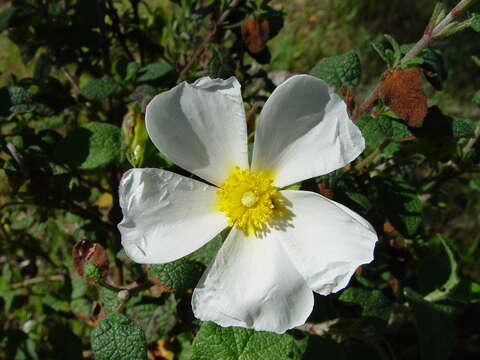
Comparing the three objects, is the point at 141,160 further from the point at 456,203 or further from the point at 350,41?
the point at 350,41

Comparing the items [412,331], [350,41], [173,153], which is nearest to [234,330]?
[173,153]

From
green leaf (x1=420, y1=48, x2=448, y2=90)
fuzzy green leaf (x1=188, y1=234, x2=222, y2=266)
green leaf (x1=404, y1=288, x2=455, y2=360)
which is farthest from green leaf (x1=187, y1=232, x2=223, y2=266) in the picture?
green leaf (x1=420, y1=48, x2=448, y2=90)

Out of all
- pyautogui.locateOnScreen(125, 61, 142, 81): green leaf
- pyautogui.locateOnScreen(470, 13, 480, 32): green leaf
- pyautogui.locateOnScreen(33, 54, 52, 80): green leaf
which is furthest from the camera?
pyautogui.locateOnScreen(33, 54, 52, 80): green leaf

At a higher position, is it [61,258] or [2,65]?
[2,65]

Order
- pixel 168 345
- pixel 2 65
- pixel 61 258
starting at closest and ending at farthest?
pixel 168 345, pixel 61 258, pixel 2 65

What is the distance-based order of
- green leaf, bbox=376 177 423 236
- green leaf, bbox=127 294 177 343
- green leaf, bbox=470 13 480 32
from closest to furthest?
green leaf, bbox=470 13 480 32 → green leaf, bbox=376 177 423 236 → green leaf, bbox=127 294 177 343

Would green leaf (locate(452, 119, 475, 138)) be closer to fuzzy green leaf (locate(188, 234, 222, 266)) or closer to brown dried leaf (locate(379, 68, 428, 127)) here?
brown dried leaf (locate(379, 68, 428, 127))

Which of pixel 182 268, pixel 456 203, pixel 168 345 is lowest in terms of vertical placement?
pixel 456 203

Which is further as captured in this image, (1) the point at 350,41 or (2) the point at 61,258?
(1) the point at 350,41
